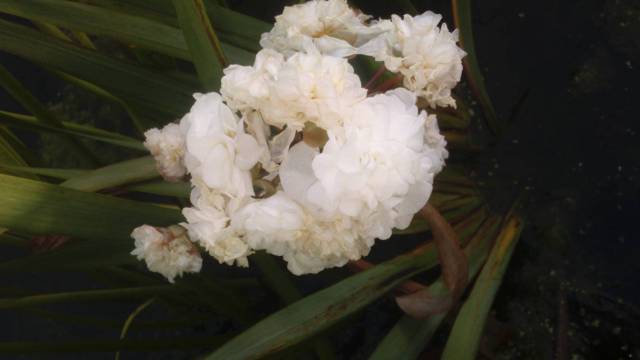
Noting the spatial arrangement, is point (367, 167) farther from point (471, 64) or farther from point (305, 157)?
point (471, 64)

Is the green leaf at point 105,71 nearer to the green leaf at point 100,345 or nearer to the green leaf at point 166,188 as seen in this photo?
the green leaf at point 166,188

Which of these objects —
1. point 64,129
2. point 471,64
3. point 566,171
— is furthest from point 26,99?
point 566,171

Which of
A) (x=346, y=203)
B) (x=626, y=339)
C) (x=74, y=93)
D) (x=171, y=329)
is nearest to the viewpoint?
(x=346, y=203)

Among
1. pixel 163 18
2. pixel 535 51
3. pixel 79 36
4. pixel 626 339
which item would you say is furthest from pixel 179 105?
pixel 626 339

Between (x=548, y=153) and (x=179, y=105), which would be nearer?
(x=179, y=105)

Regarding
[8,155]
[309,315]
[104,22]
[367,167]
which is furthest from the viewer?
[8,155]

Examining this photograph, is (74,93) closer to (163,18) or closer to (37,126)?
(37,126)

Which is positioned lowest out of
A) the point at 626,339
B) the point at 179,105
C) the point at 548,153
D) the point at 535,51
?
the point at 626,339
